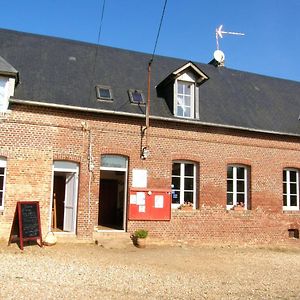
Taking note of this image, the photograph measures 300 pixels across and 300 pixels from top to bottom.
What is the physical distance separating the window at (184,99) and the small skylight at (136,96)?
1.24 metres

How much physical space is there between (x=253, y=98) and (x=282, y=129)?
84.6 inches

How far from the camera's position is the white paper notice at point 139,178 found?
1399cm

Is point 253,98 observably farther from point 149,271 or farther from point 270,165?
point 149,271

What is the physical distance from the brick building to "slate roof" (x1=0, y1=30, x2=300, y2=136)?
56mm

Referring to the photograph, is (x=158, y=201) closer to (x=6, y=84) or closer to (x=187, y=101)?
(x=187, y=101)

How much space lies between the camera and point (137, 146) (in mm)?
14141

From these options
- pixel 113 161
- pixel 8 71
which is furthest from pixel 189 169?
pixel 8 71

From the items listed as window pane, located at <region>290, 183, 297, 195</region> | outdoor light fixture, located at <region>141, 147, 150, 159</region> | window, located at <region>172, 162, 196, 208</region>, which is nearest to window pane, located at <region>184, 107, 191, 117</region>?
Result: window, located at <region>172, 162, 196, 208</region>

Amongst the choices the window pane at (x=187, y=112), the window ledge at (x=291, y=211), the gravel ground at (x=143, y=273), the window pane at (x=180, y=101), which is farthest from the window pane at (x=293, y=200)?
the window pane at (x=180, y=101)

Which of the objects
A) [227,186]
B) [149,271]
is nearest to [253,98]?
[227,186]

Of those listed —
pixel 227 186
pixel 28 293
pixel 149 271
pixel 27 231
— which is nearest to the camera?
pixel 28 293

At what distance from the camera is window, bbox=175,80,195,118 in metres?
15.1

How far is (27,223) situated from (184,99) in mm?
6951

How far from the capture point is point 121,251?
1257 cm
